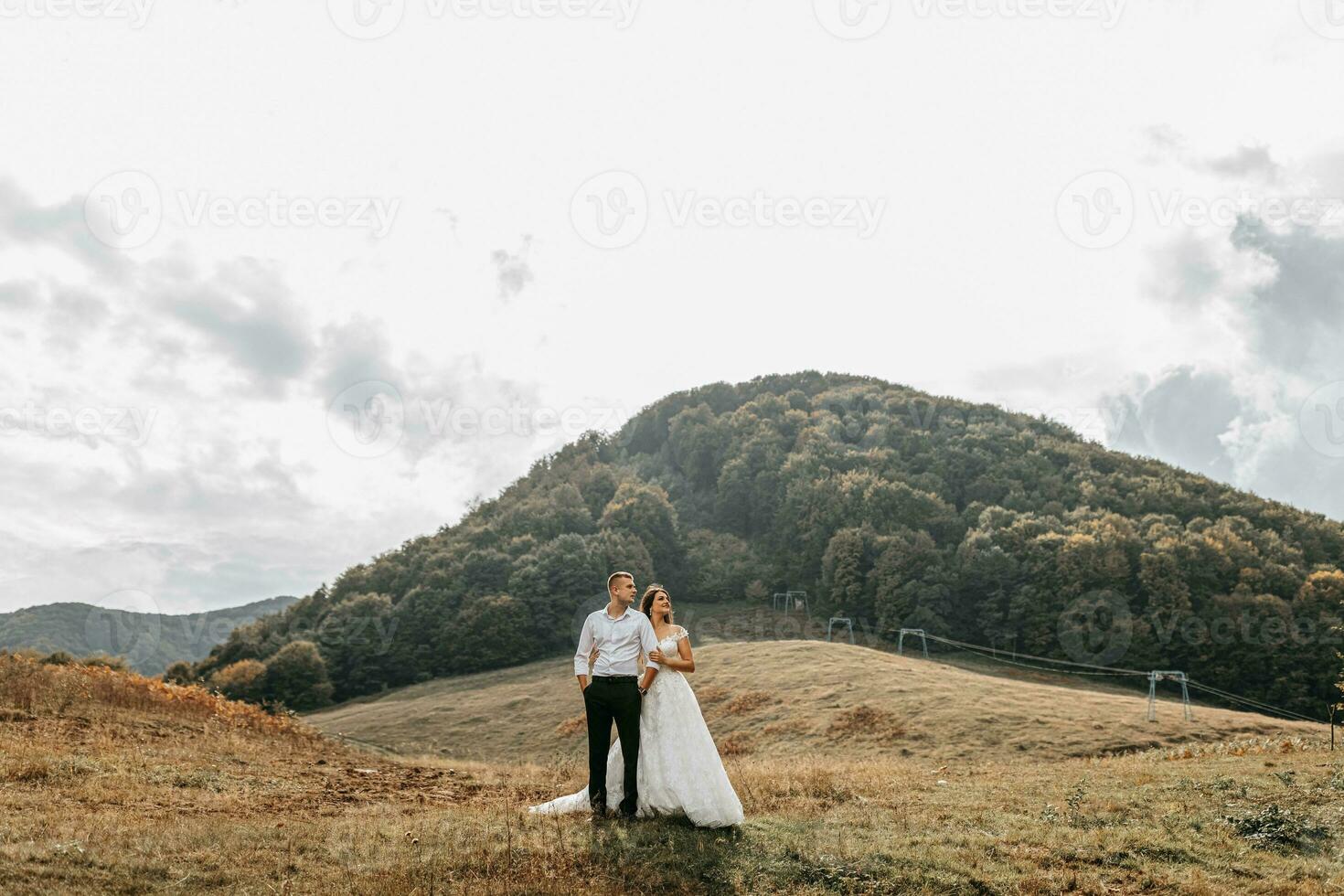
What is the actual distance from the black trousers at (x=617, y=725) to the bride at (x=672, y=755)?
12 cm

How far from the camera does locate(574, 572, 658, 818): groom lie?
33.9 ft

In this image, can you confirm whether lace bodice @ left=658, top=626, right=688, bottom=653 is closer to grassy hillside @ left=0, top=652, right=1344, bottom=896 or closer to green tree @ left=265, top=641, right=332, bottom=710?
grassy hillside @ left=0, top=652, right=1344, bottom=896

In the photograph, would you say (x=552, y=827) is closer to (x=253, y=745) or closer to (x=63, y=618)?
(x=253, y=745)

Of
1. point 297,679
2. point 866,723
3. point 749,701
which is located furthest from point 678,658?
point 297,679

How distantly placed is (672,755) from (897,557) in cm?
5899

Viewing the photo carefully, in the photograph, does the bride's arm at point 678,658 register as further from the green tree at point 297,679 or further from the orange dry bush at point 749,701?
the green tree at point 297,679

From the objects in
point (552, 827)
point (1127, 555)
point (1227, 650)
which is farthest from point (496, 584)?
point (552, 827)

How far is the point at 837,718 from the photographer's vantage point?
27969 millimetres

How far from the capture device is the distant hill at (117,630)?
113 m

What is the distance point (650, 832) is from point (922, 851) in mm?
3075

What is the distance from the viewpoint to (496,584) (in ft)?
238

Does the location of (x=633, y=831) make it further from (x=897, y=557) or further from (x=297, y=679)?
(x=897, y=557)

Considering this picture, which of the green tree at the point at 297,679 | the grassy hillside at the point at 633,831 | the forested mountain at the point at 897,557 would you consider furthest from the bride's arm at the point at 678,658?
the green tree at the point at 297,679

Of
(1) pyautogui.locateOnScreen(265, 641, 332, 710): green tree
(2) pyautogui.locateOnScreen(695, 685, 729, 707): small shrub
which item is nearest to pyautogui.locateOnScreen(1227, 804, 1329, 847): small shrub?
(2) pyautogui.locateOnScreen(695, 685, 729, 707): small shrub
